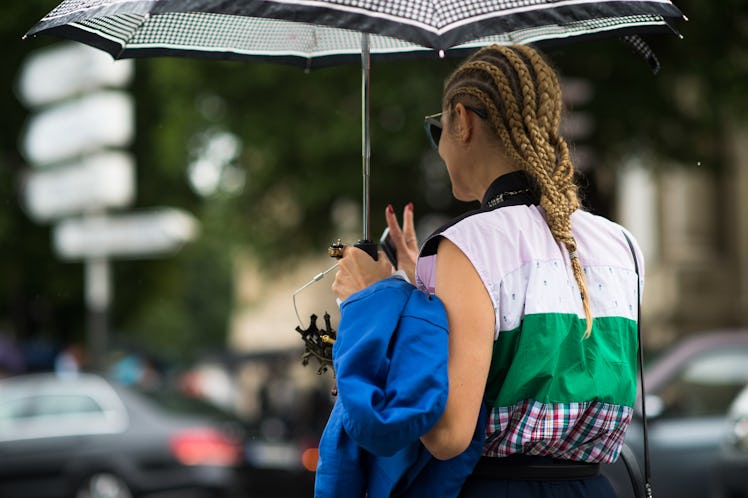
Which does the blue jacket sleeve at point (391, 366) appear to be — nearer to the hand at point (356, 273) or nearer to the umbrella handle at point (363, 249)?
the hand at point (356, 273)

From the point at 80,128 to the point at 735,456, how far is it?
788 centimetres

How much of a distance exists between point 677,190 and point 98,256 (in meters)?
13.1

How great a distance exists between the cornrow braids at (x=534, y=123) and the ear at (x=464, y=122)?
0.02m

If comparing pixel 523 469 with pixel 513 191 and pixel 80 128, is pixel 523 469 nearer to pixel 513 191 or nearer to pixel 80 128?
pixel 513 191

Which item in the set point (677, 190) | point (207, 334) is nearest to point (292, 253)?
point (677, 190)

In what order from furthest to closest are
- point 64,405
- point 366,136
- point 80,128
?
point 80,128 < point 64,405 < point 366,136

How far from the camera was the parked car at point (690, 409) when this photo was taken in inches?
332

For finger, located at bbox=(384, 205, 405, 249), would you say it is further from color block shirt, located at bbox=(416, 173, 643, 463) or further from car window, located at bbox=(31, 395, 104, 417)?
car window, located at bbox=(31, 395, 104, 417)

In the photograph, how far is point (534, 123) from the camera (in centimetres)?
263

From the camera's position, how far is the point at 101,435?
1259cm

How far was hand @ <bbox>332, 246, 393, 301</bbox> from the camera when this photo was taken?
266 cm

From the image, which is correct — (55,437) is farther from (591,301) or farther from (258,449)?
(591,301)

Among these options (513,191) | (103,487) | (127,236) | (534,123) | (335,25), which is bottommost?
(103,487)

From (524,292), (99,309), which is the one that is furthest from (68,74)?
(524,292)
